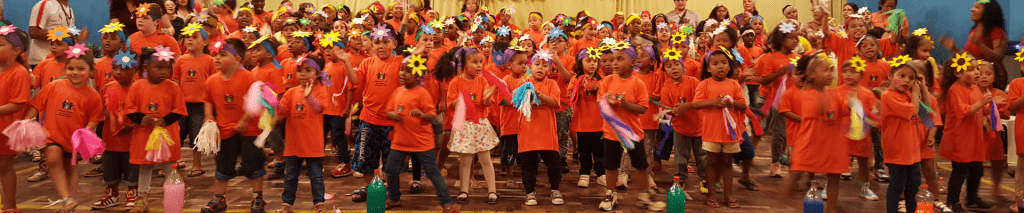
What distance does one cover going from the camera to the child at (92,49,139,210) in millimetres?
4516

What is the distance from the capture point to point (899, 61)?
4262 mm

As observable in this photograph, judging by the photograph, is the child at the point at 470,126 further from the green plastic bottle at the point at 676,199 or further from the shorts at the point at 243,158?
the green plastic bottle at the point at 676,199

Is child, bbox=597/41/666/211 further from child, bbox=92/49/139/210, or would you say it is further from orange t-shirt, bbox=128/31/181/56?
orange t-shirt, bbox=128/31/181/56

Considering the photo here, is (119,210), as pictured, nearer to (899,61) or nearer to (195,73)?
(195,73)

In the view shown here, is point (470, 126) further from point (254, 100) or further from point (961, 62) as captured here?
point (961, 62)

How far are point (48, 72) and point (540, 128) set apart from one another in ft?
13.2

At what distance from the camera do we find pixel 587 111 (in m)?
5.16

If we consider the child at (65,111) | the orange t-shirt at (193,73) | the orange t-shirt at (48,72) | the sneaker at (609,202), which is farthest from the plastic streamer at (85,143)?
the sneaker at (609,202)

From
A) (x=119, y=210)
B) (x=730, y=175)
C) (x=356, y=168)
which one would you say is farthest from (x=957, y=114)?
(x=119, y=210)

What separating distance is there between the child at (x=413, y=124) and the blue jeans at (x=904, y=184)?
9.16 ft

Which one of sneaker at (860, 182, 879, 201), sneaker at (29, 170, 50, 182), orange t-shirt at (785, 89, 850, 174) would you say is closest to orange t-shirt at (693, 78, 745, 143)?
orange t-shirt at (785, 89, 850, 174)

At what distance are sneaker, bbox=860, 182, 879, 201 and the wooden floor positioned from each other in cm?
5

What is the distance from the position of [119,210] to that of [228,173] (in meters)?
0.87

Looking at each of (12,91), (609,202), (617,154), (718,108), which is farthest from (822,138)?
(12,91)
